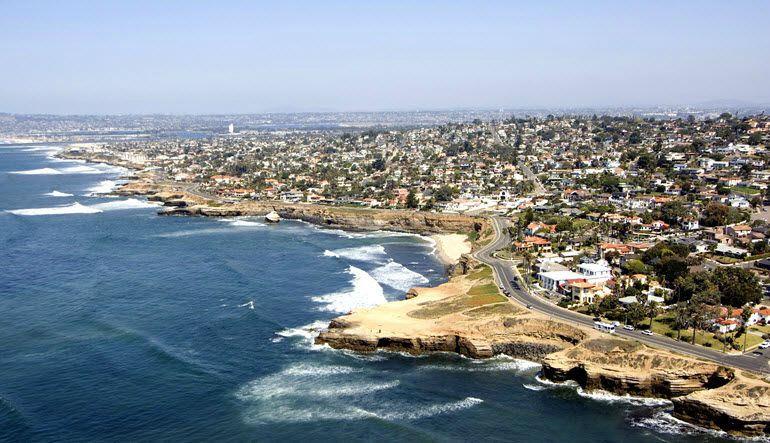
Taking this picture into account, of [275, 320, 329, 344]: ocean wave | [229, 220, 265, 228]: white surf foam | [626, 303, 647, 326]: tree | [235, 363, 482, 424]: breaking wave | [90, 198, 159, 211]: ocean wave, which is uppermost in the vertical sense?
[626, 303, 647, 326]: tree

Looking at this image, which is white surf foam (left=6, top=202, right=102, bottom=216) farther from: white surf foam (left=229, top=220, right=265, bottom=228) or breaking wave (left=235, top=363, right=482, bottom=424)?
breaking wave (left=235, top=363, right=482, bottom=424)

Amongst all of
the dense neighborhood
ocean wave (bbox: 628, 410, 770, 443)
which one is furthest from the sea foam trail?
ocean wave (bbox: 628, 410, 770, 443)

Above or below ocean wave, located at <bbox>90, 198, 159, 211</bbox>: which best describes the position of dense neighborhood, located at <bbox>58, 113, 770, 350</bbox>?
above

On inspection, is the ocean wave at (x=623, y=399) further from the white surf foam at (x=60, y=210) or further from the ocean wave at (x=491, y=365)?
the white surf foam at (x=60, y=210)

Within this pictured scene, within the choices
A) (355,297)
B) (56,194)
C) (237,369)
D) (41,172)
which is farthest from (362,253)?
(41,172)

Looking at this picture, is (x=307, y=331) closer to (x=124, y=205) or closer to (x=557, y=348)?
(x=557, y=348)

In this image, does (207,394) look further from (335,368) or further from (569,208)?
(569,208)

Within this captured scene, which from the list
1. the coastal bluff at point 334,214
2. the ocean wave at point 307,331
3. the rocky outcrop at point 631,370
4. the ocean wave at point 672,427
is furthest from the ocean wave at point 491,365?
the coastal bluff at point 334,214
